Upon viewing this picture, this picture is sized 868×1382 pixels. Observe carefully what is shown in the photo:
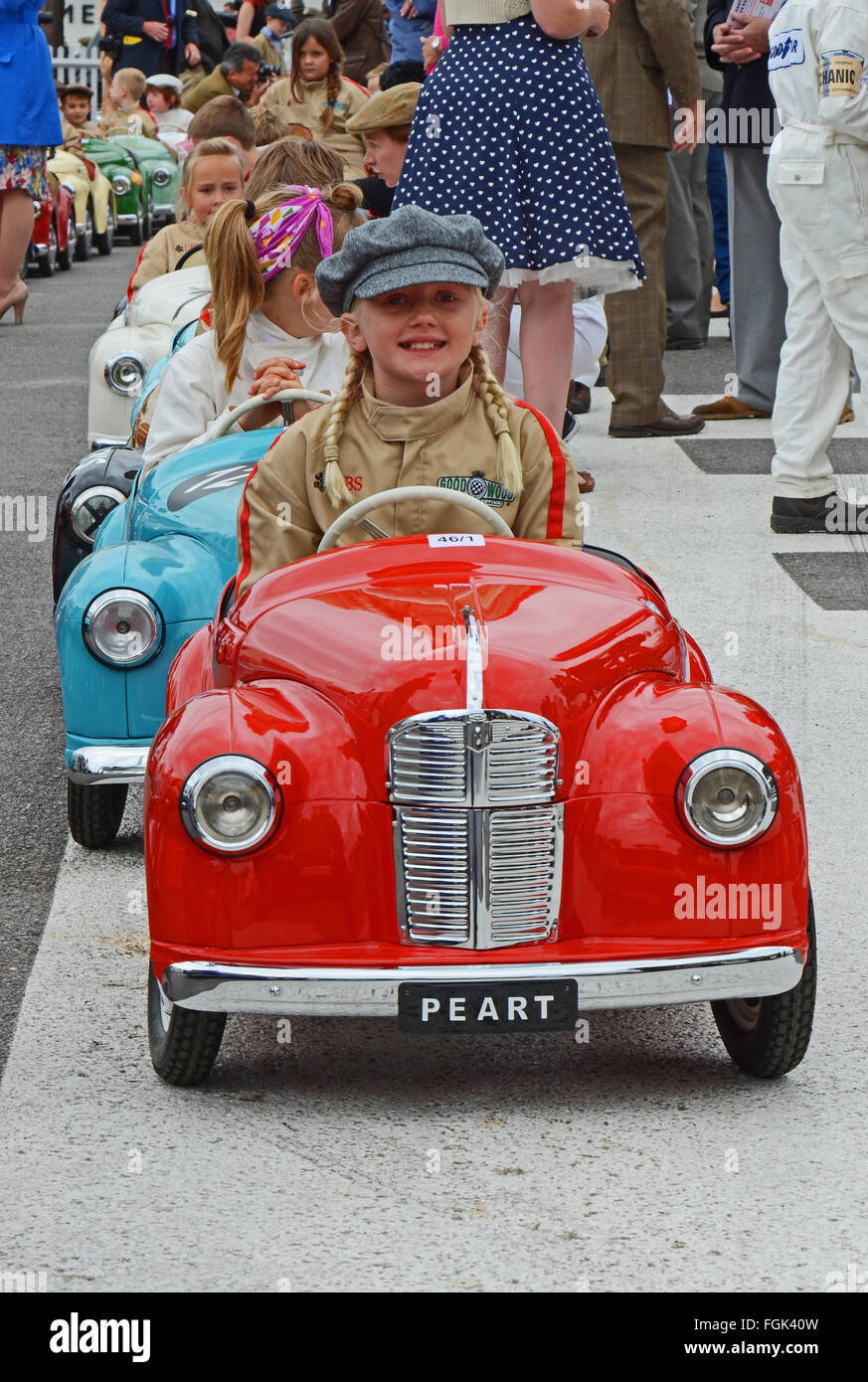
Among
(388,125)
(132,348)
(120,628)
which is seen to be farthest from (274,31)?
(120,628)

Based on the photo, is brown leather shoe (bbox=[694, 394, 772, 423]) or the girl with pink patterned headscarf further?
brown leather shoe (bbox=[694, 394, 772, 423])

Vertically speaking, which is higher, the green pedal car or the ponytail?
the ponytail

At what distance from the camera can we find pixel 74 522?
543 cm

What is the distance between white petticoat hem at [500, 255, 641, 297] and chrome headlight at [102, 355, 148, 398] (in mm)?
1540

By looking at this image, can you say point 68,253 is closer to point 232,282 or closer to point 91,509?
point 232,282

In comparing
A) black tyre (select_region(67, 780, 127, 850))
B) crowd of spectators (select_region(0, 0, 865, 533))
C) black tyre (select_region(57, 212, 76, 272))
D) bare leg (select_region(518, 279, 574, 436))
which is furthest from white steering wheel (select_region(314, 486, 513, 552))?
black tyre (select_region(57, 212, 76, 272))

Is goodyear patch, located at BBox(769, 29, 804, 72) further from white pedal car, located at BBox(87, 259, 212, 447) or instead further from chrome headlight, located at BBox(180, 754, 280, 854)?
chrome headlight, located at BBox(180, 754, 280, 854)

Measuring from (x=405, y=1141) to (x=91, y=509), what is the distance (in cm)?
278

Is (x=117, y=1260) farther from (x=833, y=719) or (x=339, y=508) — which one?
(x=833, y=719)

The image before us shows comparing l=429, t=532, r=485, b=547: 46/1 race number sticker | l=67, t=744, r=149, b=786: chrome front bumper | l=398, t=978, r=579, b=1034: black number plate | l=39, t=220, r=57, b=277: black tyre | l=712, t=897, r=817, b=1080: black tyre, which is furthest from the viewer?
l=39, t=220, r=57, b=277: black tyre

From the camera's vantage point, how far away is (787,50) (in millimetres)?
6512

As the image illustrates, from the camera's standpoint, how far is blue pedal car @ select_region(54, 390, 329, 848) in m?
4.40

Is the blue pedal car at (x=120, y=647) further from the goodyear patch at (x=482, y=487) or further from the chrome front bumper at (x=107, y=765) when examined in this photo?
the goodyear patch at (x=482, y=487)
